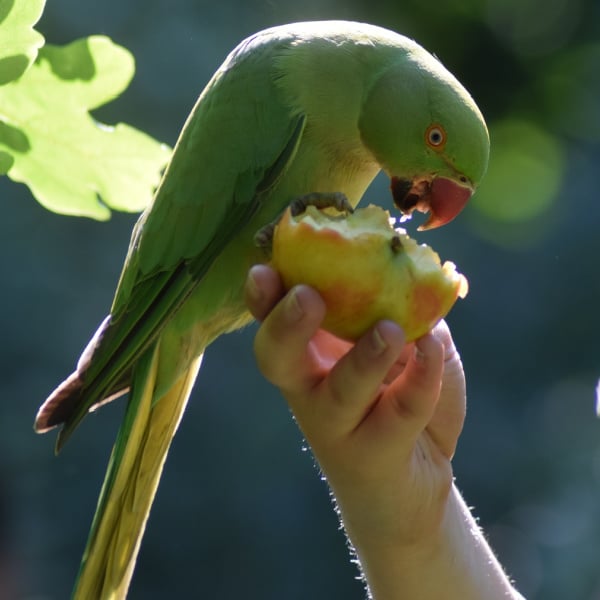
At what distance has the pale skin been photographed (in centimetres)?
101

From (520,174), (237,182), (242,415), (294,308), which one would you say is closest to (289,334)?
(294,308)

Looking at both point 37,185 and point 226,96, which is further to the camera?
point 226,96

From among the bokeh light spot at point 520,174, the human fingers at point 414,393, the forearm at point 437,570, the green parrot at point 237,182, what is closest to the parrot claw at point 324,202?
the green parrot at point 237,182

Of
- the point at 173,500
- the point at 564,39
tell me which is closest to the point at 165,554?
the point at 173,500

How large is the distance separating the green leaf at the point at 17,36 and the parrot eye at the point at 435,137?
0.65 m

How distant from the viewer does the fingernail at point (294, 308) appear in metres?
1.00

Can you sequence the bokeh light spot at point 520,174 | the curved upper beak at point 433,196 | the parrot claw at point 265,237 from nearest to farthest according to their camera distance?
the parrot claw at point 265,237
the curved upper beak at point 433,196
the bokeh light spot at point 520,174

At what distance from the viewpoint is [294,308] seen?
1.00 metres

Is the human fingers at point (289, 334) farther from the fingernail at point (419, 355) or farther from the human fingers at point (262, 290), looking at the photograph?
the fingernail at point (419, 355)

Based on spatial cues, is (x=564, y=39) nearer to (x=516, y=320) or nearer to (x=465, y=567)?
(x=516, y=320)

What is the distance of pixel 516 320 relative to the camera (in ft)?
12.3

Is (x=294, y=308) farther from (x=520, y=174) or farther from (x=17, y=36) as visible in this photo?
(x=520, y=174)

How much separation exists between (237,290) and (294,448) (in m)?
2.04

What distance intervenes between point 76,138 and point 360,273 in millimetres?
369
